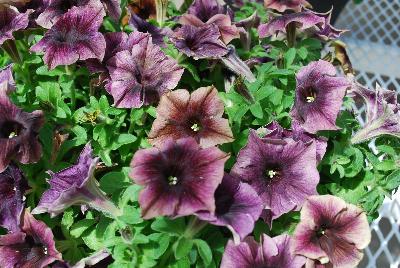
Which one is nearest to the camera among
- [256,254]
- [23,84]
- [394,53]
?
[256,254]

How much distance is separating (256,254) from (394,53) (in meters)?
1.06

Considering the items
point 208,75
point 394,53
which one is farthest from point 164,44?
point 394,53

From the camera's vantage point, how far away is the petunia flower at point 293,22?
0.92 meters

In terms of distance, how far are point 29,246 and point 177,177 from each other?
0.89 ft

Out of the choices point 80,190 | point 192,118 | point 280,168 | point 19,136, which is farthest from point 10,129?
point 280,168

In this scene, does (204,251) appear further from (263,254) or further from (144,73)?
(144,73)

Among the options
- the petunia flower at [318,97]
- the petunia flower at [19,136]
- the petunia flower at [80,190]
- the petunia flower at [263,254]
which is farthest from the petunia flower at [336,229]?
the petunia flower at [19,136]

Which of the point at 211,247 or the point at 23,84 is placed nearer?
the point at 211,247

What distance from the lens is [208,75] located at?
0.96 meters

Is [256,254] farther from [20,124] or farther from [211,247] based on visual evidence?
[20,124]

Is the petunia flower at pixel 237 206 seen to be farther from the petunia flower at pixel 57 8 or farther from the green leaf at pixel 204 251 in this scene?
the petunia flower at pixel 57 8

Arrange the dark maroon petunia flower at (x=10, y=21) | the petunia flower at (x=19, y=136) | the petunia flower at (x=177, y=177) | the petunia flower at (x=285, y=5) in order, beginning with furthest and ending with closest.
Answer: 1. the petunia flower at (x=285, y=5)
2. the dark maroon petunia flower at (x=10, y=21)
3. the petunia flower at (x=19, y=136)
4. the petunia flower at (x=177, y=177)

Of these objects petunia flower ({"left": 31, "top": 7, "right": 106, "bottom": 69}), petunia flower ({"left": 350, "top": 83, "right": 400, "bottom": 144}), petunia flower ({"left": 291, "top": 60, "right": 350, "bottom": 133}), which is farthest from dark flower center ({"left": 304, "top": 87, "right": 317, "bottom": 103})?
petunia flower ({"left": 31, "top": 7, "right": 106, "bottom": 69})

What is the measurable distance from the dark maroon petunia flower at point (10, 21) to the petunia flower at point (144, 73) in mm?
175
